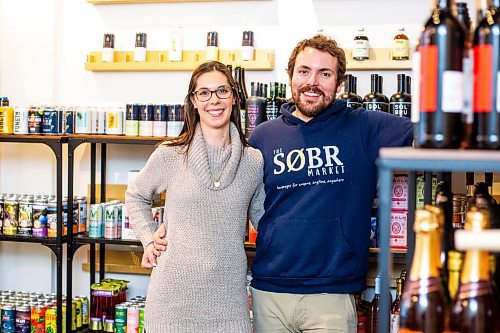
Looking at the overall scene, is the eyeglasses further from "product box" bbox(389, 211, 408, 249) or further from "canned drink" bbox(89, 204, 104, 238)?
"canned drink" bbox(89, 204, 104, 238)

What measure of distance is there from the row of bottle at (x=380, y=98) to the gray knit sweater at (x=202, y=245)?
942mm

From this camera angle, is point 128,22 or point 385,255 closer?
point 385,255

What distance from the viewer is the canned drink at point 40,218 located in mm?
4055

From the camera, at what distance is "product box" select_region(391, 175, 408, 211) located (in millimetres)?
3430

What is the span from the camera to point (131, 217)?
9.55 ft

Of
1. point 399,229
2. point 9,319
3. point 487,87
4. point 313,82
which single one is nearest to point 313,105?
point 313,82

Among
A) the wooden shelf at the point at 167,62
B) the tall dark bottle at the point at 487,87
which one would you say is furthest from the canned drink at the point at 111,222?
the tall dark bottle at the point at 487,87

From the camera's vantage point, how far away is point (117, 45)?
443cm

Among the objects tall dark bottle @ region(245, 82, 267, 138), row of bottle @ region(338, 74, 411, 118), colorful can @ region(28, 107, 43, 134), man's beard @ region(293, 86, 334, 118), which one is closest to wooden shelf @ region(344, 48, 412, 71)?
row of bottle @ region(338, 74, 411, 118)

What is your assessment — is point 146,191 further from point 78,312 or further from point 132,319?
point 78,312

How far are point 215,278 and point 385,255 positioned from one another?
49.9 inches

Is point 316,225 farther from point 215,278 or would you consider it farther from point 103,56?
point 103,56

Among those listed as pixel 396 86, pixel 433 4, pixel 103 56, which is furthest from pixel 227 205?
pixel 103 56

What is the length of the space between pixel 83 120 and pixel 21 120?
330 mm
